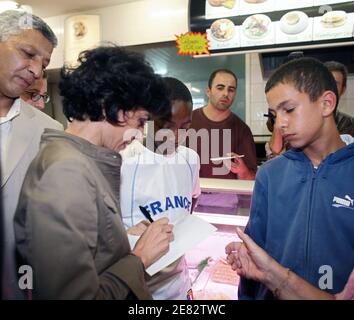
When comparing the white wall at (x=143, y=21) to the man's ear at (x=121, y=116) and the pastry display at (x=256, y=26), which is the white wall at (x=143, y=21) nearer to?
the pastry display at (x=256, y=26)

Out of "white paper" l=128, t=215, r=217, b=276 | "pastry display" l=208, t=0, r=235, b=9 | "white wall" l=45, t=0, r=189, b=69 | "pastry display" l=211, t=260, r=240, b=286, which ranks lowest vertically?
"pastry display" l=211, t=260, r=240, b=286

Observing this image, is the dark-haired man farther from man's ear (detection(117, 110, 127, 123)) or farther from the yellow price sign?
man's ear (detection(117, 110, 127, 123))

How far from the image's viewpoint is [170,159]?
1326 millimetres

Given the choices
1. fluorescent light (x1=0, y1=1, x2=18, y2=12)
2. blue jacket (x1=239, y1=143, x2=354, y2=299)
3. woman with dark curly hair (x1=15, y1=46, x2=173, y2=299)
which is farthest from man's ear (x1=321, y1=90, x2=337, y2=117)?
fluorescent light (x1=0, y1=1, x2=18, y2=12)

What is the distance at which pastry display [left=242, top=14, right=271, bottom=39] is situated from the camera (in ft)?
6.89

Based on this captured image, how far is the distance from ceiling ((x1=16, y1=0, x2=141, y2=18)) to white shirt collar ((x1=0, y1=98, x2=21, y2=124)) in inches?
90.3

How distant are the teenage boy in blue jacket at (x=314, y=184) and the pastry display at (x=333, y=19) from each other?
125cm

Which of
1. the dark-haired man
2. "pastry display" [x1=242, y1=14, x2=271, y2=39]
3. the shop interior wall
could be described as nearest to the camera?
the dark-haired man

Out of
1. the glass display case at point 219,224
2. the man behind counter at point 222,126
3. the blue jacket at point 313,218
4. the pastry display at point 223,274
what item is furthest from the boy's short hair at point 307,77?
the man behind counter at point 222,126

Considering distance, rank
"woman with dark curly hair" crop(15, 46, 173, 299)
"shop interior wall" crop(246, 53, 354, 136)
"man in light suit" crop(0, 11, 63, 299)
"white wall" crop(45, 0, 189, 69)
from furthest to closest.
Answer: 1. "shop interior wall" crop(246, 53, 354, 136)
2. "white wall" crop(45, 0, 189, 69)
3. "man in light suit" crop(0, 11, 63, 299)
4. "woman with dark curly hair" crop(15, 46, 173, 299)

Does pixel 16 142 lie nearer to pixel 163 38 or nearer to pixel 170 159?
pixel 170 159

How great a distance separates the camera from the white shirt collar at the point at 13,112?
99 cm

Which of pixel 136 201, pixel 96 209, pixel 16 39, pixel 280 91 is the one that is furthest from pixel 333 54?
pixel 96 209

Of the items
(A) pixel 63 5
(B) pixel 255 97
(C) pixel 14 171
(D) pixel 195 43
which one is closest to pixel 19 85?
(C) pixel 14 171
